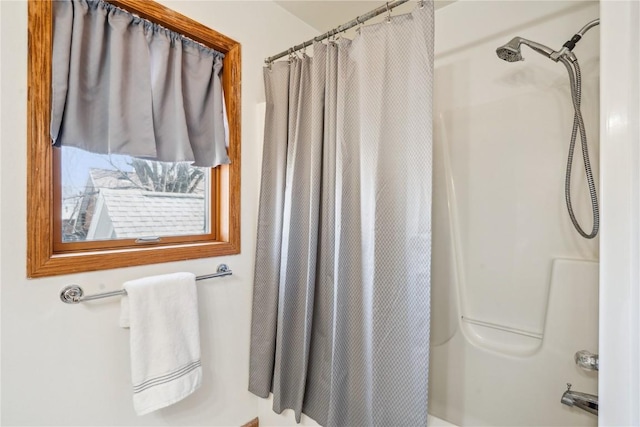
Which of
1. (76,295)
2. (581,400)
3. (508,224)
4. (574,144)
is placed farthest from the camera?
(508,224)

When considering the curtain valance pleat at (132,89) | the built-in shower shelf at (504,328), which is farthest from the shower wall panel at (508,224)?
the curtain valance pleat at (132,89)

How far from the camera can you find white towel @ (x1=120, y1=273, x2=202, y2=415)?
3.78 feet

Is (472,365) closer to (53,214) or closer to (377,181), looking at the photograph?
(377,181)

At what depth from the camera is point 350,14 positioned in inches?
71.2

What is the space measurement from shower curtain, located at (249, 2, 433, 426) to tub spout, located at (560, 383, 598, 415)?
26.7 inches

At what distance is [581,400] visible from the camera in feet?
3.94

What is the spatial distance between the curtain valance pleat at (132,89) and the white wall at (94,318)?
11 centimetres

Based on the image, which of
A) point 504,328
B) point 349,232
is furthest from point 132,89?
point 504,328

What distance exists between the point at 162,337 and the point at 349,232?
86 cm

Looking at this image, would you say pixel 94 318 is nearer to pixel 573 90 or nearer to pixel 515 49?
pixel 515 49

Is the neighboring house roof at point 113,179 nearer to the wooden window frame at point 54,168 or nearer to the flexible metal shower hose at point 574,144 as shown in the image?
the wooden window frame at point 54,168

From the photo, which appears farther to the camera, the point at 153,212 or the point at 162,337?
the point at 153,212

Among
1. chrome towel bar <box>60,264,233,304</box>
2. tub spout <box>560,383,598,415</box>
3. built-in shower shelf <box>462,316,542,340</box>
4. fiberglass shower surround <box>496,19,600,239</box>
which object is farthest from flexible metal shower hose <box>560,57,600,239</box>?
chrome towel bar <box>60,264,233,304</box>
